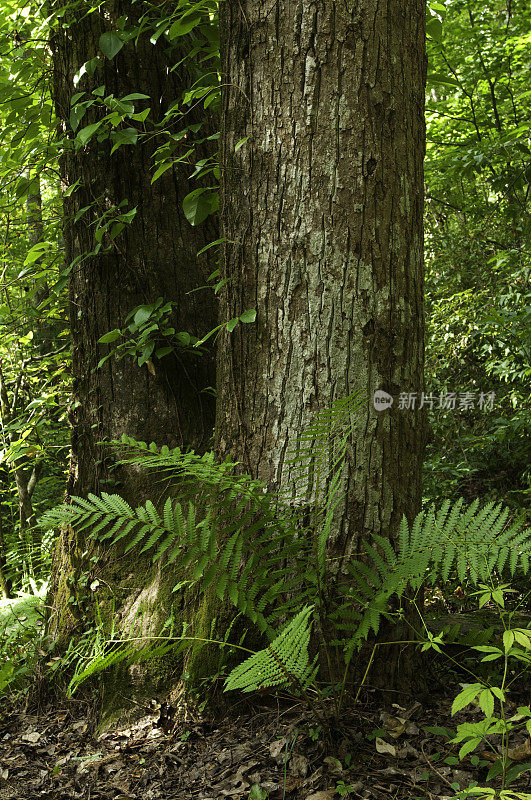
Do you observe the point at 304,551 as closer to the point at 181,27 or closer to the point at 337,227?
the point at 337,227

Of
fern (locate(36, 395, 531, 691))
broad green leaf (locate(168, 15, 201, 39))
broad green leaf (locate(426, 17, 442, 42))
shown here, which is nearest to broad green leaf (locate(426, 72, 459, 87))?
broad green leaf (locate(426, 17, 442, 42))

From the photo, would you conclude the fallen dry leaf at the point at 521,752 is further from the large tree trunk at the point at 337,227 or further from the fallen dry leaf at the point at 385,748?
the large tree trunk at the point at 337,227

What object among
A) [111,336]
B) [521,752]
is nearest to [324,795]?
[521,752]

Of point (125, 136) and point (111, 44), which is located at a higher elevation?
point (111, 44)

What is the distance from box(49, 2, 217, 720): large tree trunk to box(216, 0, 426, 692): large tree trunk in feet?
3.08

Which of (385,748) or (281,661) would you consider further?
(385,748)

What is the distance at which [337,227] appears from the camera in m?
2.02

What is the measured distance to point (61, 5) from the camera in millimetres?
3156

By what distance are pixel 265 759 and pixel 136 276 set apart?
7.04 ft

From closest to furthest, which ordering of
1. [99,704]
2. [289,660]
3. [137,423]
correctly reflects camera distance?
[289,660] → [99,704] → [137,423]

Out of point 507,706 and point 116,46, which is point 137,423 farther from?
point 507,706

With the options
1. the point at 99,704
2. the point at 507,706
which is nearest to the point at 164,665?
the point at 99,704

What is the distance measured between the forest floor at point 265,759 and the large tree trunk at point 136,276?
80 cm

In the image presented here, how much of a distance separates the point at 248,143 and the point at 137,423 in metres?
1.46
